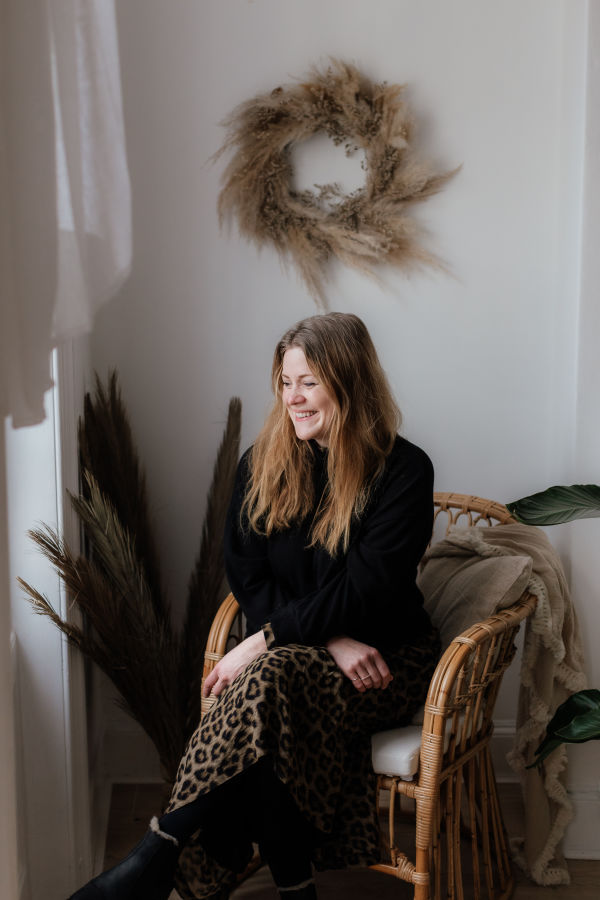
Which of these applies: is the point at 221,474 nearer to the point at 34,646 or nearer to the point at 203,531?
the point at 203,531

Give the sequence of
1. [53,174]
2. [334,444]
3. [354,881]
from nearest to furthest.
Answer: [53,174] → [334,444] → [354,881]

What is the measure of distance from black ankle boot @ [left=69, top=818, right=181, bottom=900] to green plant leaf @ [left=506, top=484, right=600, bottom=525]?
0.98 meters

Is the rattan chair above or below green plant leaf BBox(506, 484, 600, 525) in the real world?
below

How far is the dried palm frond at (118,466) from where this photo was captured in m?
2.32

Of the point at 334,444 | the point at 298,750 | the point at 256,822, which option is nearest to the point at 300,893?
the point at 256,822

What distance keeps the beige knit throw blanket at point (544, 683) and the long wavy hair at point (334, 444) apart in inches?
16.0

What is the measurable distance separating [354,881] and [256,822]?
0.59 metres

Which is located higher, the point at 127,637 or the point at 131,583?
the point at 131,583

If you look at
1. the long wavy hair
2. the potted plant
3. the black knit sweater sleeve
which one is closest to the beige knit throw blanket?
the potted plant

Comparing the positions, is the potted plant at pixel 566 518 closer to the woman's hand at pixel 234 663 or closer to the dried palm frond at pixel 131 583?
the woman's hand at pixel 234 663

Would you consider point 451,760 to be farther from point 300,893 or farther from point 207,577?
point 207,577

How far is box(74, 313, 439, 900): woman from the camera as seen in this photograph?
172 centimetres

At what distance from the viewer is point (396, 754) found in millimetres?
1798

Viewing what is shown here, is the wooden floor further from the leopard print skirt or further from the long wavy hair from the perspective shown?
the long wavy hair
